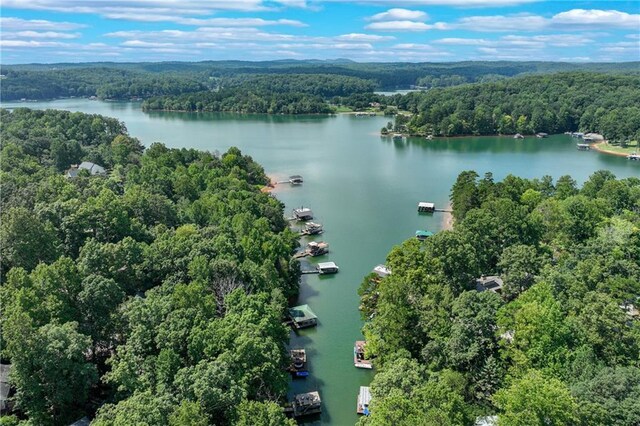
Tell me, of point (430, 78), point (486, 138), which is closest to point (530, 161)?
point (486, 138)

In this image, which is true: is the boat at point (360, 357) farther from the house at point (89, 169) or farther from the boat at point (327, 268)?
the house at point (89, 169)

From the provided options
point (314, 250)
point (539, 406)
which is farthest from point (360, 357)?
point (314, 250)

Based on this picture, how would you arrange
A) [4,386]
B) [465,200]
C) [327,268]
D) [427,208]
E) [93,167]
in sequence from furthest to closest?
[93,167] < [427,208] < [465,200] < [327,268] < [4,386]

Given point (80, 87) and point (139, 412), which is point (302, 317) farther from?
point (80, 87)


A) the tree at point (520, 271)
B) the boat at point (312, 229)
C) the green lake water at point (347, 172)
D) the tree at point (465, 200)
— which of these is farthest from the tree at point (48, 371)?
the tree at point (465, 200)

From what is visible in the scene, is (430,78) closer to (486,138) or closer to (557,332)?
(486,138)

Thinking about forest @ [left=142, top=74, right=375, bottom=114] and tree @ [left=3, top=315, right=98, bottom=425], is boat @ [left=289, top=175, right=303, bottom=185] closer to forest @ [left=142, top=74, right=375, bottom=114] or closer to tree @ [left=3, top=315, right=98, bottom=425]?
tree @ [left=3, top=315, right=98, bottom=425]
